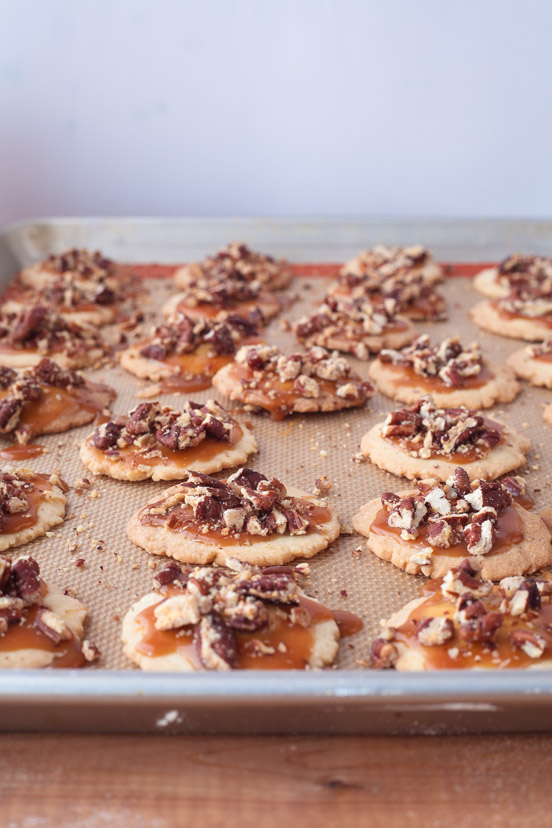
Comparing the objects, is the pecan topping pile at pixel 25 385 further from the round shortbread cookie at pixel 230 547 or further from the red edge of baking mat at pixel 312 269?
the red edge of baking mat at pixel 312 269

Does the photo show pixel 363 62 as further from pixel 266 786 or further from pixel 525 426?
pixel 266 786

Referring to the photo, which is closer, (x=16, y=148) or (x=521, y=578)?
(x=521, y=578)

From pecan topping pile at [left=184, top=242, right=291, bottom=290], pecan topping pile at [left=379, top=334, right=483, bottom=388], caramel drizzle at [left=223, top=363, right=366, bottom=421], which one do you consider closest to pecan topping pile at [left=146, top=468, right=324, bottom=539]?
caramel drizzle at [left=223, top=363, right=366, bottom=421]

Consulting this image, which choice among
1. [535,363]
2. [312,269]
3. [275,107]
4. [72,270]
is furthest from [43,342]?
[275,107]

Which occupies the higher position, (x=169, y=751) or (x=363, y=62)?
(x=363, y=62)

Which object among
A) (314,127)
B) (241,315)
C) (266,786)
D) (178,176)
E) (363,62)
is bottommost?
(266,786)

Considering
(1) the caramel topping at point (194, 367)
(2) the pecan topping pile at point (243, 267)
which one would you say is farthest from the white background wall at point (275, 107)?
(1) the caramel topping at point (194, 367)

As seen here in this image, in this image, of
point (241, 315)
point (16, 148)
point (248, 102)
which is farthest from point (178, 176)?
point (241, 315)

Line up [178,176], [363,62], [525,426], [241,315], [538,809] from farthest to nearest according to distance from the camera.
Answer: [178,176]
[363,62]
[241,315]
[525,426]
[538,809]
